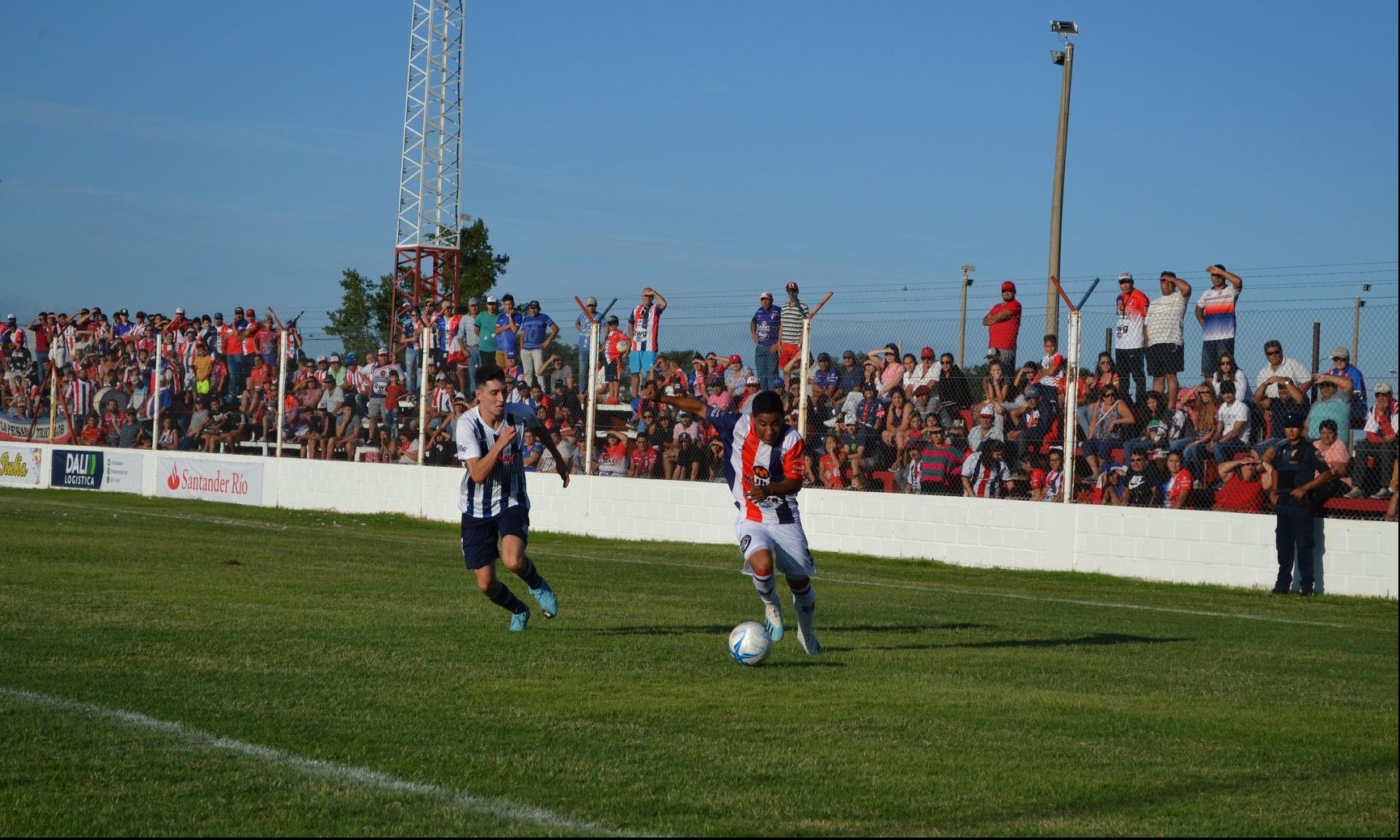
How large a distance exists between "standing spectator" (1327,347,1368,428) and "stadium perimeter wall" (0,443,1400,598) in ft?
3.72

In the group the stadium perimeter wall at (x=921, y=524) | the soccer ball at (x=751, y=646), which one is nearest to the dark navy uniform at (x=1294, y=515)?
the stadium perimeter wall at (x=921, y=524)

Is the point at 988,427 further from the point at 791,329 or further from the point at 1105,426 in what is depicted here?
the point at 791,329

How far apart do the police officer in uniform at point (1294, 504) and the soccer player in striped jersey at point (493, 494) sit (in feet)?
28.8

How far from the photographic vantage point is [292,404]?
29.1m

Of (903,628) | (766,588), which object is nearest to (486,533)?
(766,588)

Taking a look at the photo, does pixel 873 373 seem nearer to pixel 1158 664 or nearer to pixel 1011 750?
pixel 1158 664

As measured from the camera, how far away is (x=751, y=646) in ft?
30.5

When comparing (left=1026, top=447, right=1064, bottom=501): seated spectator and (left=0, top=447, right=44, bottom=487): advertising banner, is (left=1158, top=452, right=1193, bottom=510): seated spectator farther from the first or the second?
(left=0, top=447, right=44, bottom=487): advertising banner

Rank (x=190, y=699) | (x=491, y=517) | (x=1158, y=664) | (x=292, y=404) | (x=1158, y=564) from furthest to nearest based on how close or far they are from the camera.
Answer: (x=292, y=404), (x=1158, y=564), (x=491, y=517), (x=1158, y=664), (x=190, y=699)

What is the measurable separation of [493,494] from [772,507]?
2.12 meters

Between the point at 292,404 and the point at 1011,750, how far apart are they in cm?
2425

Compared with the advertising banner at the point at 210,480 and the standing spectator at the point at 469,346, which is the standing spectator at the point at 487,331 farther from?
the advertising banner at the point at 210,480

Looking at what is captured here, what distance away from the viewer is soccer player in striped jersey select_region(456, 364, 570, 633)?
1077cm

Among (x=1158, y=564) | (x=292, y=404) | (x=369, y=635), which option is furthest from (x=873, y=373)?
(x=292, y=404)
